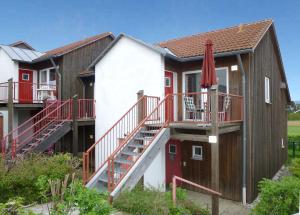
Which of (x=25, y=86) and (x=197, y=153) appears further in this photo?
(x=25, y=86)

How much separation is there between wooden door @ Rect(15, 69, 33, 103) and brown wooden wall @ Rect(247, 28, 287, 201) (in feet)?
41.2

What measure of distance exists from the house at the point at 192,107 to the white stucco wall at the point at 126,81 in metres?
0.04

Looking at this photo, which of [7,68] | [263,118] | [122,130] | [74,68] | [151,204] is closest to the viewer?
[151,204]

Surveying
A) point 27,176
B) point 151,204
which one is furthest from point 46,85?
point 151,204

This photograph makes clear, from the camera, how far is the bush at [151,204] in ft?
21.7

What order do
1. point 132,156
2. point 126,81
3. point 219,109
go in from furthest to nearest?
point 126,81, point 219,109, point 132,156

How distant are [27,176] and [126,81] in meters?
6.83

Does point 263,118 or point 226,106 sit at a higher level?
point 226,106

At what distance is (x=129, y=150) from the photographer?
9648 millimetres

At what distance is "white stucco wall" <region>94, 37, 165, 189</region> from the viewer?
40.8 ft

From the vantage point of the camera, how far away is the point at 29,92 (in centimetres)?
1752

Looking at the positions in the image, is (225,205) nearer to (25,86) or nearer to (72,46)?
(72,46)

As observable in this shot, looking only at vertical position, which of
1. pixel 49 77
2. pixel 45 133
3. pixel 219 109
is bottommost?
pixel 45 133

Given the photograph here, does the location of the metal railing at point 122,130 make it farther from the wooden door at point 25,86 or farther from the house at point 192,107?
the wooden door at point 25,86
